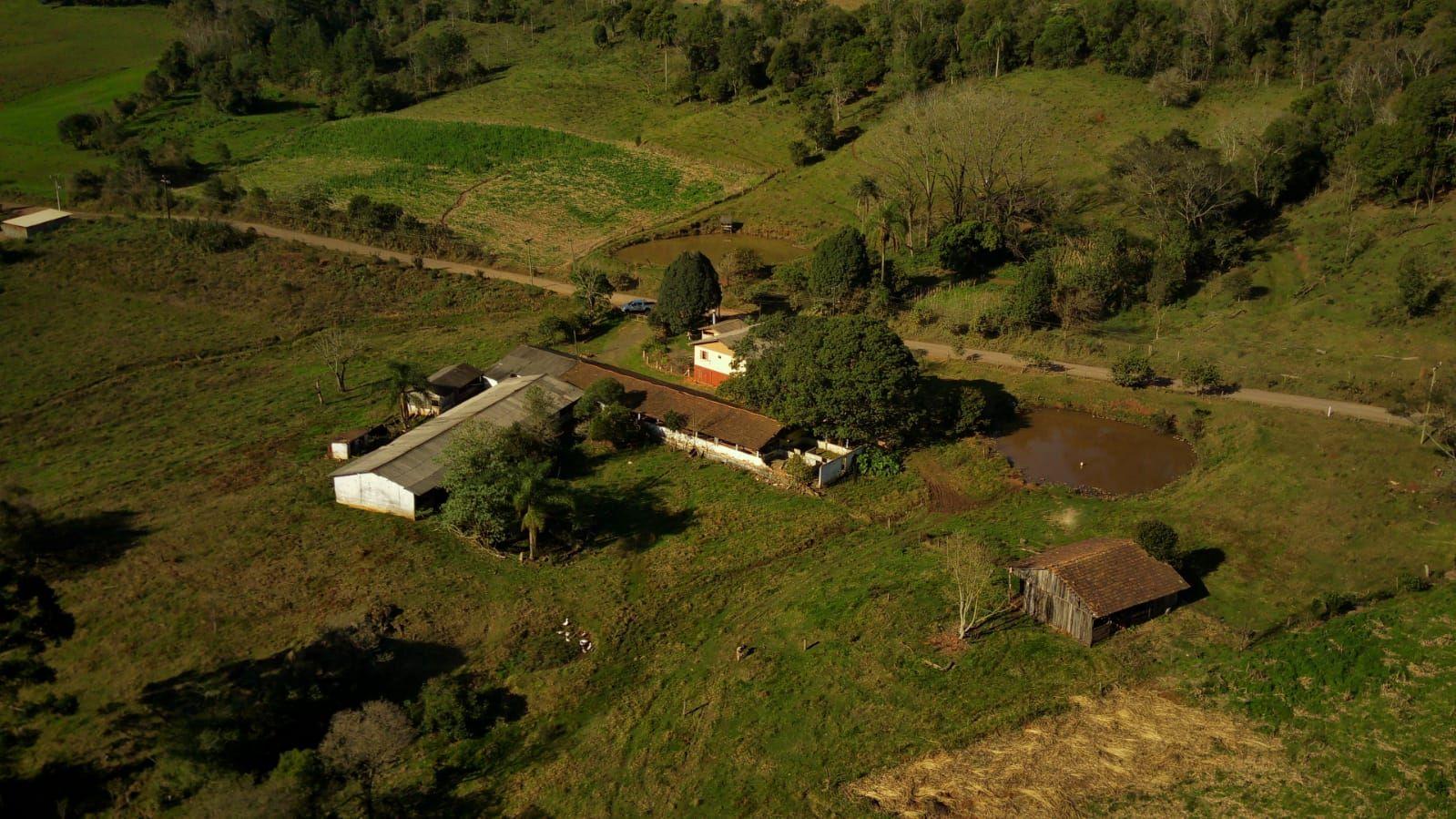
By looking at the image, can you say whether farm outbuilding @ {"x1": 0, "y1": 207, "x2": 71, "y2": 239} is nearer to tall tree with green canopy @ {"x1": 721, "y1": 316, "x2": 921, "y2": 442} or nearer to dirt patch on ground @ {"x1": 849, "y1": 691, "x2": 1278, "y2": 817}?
tall tree with green canopy @ {"x1": 721, "y1": 316, "x2": 921, "y2": 442}

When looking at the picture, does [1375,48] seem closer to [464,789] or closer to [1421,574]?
[1421,574]

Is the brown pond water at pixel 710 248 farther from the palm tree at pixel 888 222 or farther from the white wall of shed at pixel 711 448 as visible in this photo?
the white wall of shed at pixel 711 448

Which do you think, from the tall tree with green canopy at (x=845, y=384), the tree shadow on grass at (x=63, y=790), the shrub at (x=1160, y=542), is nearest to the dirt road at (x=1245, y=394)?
the tall tree with green canopy at (x=845, y=384)

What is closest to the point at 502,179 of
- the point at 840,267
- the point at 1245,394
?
the point at 840,267

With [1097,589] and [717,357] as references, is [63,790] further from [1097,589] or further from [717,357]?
[717,357]

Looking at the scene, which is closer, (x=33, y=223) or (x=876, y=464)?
(x=876, y=464)
